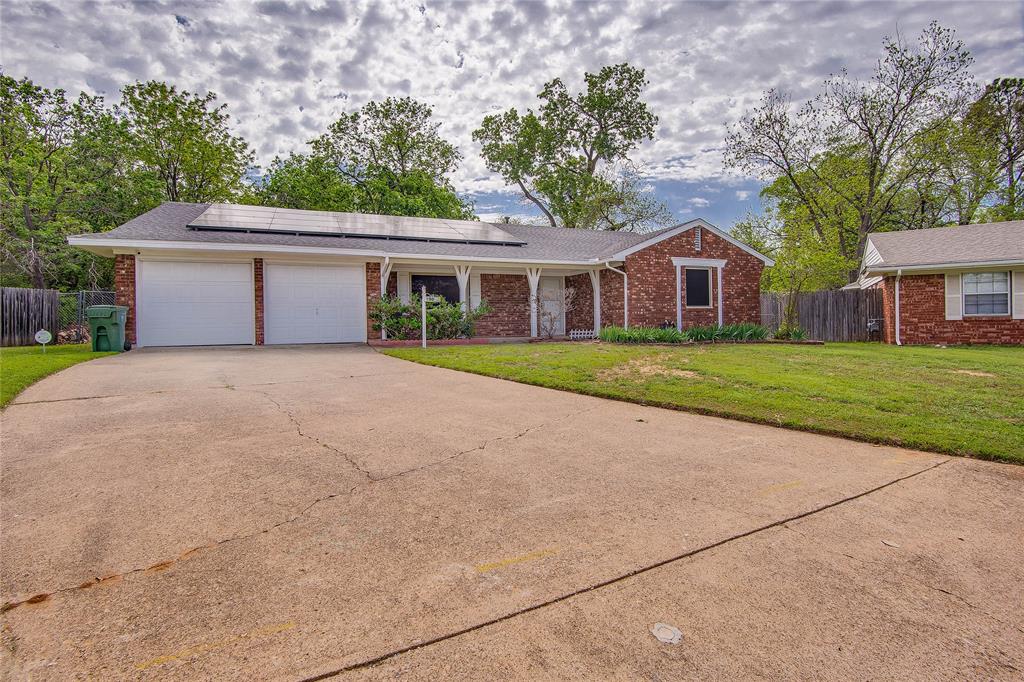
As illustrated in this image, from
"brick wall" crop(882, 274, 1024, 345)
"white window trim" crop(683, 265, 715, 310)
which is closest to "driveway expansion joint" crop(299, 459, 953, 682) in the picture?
"white window trim" crop(683, 265, 715, 310)

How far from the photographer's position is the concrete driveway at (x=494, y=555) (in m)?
1.63

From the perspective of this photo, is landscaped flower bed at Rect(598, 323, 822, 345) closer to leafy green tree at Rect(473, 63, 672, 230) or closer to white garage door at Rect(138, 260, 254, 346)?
white garage door at Rect(138, 260, 254, 346)

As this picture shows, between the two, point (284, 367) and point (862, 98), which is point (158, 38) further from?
point (862, 98)

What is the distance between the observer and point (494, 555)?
2.26 meters

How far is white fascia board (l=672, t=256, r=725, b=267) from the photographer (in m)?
16.3

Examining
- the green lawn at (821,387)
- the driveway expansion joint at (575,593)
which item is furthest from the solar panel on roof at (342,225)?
the driveway expansion joint at (575,593)

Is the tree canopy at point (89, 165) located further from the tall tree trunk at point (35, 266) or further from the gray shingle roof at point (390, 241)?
the gray shingle roof at point (390, 241)

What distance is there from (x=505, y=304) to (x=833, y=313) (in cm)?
1144

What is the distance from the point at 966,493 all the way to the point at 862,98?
26034 mm

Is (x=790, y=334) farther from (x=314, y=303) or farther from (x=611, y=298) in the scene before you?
(x=314, y=303)

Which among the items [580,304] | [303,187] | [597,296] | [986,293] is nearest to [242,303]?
[580,304]

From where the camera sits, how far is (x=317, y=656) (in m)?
1.60

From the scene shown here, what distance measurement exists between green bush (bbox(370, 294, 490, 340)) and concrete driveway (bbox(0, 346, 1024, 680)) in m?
9.36

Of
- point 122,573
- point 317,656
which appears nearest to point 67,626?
point 122,573
